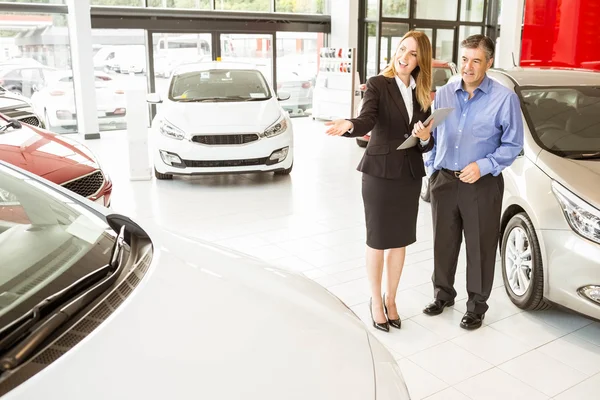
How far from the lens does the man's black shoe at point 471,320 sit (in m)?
3.69

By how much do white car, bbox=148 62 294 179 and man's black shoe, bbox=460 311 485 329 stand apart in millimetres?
4082

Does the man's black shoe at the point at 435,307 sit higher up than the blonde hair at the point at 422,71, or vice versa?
the blonde hair at the point at 422,71

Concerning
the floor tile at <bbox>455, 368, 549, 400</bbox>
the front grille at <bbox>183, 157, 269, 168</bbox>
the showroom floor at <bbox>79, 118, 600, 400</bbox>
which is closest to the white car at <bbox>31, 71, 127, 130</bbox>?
A: the showroom floor at <bbox>79, 118, 600, 400</bbox>

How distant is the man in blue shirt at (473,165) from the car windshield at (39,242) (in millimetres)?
2094

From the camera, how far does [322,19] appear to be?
48.0 ft

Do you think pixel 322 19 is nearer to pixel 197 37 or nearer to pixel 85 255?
pixel 197 37

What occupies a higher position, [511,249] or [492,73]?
[492,73]

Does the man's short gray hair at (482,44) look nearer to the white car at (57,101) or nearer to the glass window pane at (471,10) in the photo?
the white car at (57,101)

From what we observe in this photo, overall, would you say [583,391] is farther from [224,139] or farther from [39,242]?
[224,139]

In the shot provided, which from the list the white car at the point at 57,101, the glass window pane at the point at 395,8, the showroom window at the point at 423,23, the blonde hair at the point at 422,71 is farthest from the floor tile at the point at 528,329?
the glass window pane at the point at 395,8

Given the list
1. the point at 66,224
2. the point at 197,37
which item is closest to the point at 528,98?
the point at 66,224

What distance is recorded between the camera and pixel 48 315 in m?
1.51

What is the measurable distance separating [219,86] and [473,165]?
5251mm

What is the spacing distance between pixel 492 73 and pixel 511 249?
4.63 ft
